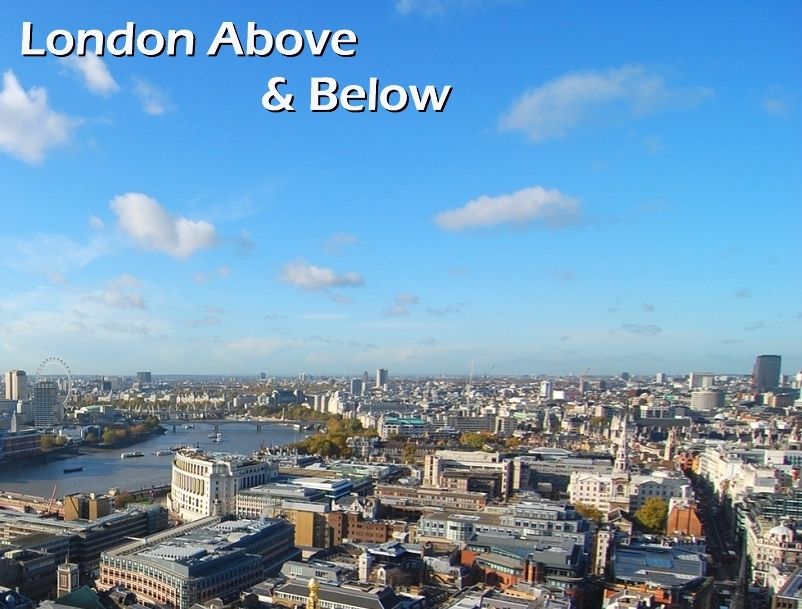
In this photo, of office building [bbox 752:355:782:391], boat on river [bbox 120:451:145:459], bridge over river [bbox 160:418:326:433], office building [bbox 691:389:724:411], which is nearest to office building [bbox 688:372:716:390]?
office building [bbox 752:355:782:391]

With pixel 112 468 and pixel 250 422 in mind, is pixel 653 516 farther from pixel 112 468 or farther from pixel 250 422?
pixel 250 422

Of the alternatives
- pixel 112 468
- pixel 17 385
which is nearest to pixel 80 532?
pixel 112 468

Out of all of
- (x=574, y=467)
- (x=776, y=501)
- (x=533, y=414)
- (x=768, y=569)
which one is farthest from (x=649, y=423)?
(x=768, y=569)

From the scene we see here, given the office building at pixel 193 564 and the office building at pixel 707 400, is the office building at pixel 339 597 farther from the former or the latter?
the office building at pixel 707 400

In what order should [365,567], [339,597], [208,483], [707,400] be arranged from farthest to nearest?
[707,400], [208,483], [365,567], [339,597]

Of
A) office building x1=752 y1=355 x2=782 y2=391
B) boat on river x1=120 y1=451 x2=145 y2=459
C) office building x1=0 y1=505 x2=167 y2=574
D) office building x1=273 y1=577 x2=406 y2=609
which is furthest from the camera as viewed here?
office building x1=752 y1=355 x2=782 y2=391

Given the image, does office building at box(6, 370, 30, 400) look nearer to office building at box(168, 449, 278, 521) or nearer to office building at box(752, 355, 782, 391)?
office building at box(168, 449, 278, 521)
